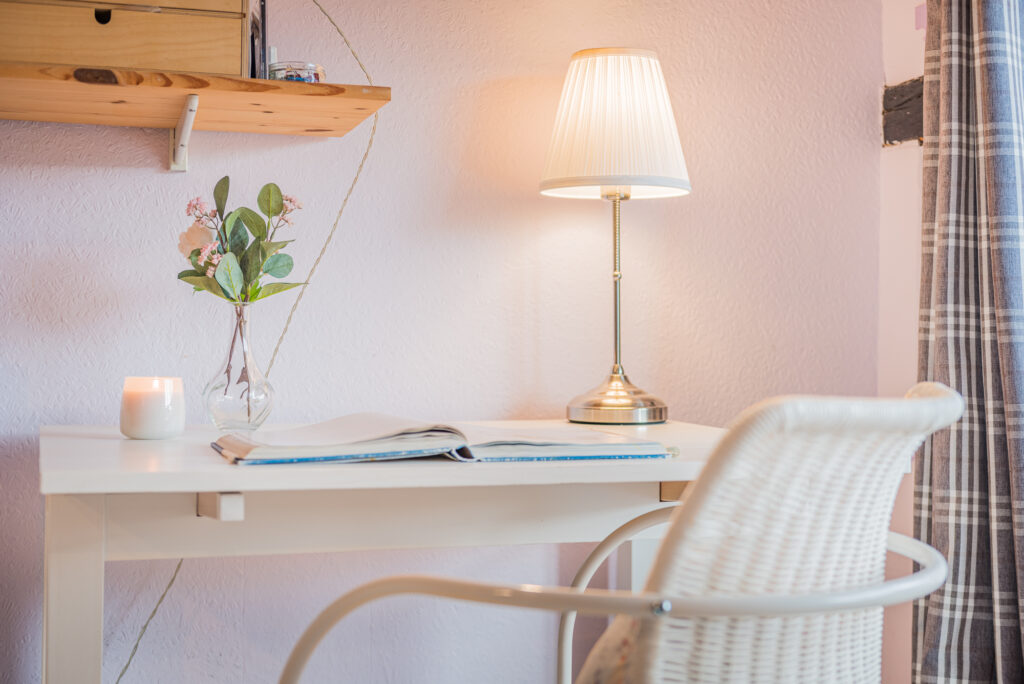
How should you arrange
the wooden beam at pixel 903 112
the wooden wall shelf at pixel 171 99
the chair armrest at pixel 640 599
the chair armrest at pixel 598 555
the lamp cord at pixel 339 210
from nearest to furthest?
the chair armrest at pixel 640 599 < the chair armrest at pixel 598 555 < the wooden wall shelf at pixel 171 99 < the lamp cord at pixel 339 210 < the wooden beam at pixel 903 112

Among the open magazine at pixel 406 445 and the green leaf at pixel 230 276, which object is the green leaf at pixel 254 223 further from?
the open magazine at pixel 406 445

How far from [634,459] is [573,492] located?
89mm

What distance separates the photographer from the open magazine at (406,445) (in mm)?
1147

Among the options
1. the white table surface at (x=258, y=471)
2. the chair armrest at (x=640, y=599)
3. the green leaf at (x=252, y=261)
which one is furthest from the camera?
the green leaf at (x=252, y=261)

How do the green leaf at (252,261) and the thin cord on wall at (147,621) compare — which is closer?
the green leaf at (252,261)

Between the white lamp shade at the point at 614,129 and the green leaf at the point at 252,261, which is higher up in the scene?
the white lamp shade at the point at 614,129

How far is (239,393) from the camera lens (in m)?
1.47

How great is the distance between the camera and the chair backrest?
2.41 feet

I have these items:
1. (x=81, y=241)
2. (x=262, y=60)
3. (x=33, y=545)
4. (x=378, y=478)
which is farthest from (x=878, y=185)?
(x=33, y=545)

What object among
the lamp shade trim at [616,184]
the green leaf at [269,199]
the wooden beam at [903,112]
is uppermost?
the wooden beam at [903,112]

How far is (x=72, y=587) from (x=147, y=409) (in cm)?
34

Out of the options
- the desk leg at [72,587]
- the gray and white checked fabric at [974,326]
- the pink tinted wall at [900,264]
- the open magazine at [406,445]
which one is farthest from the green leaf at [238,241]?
the pink tinted wall at [900,264]

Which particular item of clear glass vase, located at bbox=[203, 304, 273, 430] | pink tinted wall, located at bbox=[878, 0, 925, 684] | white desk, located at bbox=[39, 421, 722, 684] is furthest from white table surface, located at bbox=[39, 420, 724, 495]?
pink tinted wall, located at bbox=[878, 0, 925, 684]

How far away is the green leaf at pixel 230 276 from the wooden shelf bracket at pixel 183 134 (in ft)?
0.72
